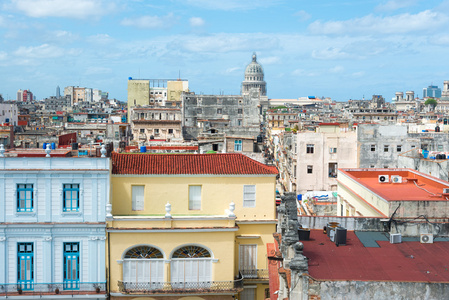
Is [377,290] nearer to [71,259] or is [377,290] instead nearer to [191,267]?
[191,267]

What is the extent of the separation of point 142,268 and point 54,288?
398cm

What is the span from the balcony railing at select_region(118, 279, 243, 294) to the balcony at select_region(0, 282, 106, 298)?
1127 millimetres

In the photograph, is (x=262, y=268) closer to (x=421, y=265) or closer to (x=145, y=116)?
(x=421, y=265)

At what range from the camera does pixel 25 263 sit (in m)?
25.9

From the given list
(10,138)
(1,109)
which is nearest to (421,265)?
(10,138)

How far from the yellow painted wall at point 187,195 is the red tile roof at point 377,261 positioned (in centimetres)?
657

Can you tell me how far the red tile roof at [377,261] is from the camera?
1673cm

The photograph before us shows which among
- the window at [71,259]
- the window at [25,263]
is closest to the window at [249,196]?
the window at [71,259]

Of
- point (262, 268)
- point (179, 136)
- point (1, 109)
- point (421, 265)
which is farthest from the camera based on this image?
point (1, 109)

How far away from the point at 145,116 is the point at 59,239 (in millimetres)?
69573

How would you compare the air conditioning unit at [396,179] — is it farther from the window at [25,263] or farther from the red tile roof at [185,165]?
the window at [25,263]

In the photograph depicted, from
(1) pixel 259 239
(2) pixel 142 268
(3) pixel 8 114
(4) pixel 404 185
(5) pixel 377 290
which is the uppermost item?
(3) pixel 8 114

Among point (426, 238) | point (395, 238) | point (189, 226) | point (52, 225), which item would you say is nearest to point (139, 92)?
point (52, 225)

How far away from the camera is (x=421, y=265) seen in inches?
705
